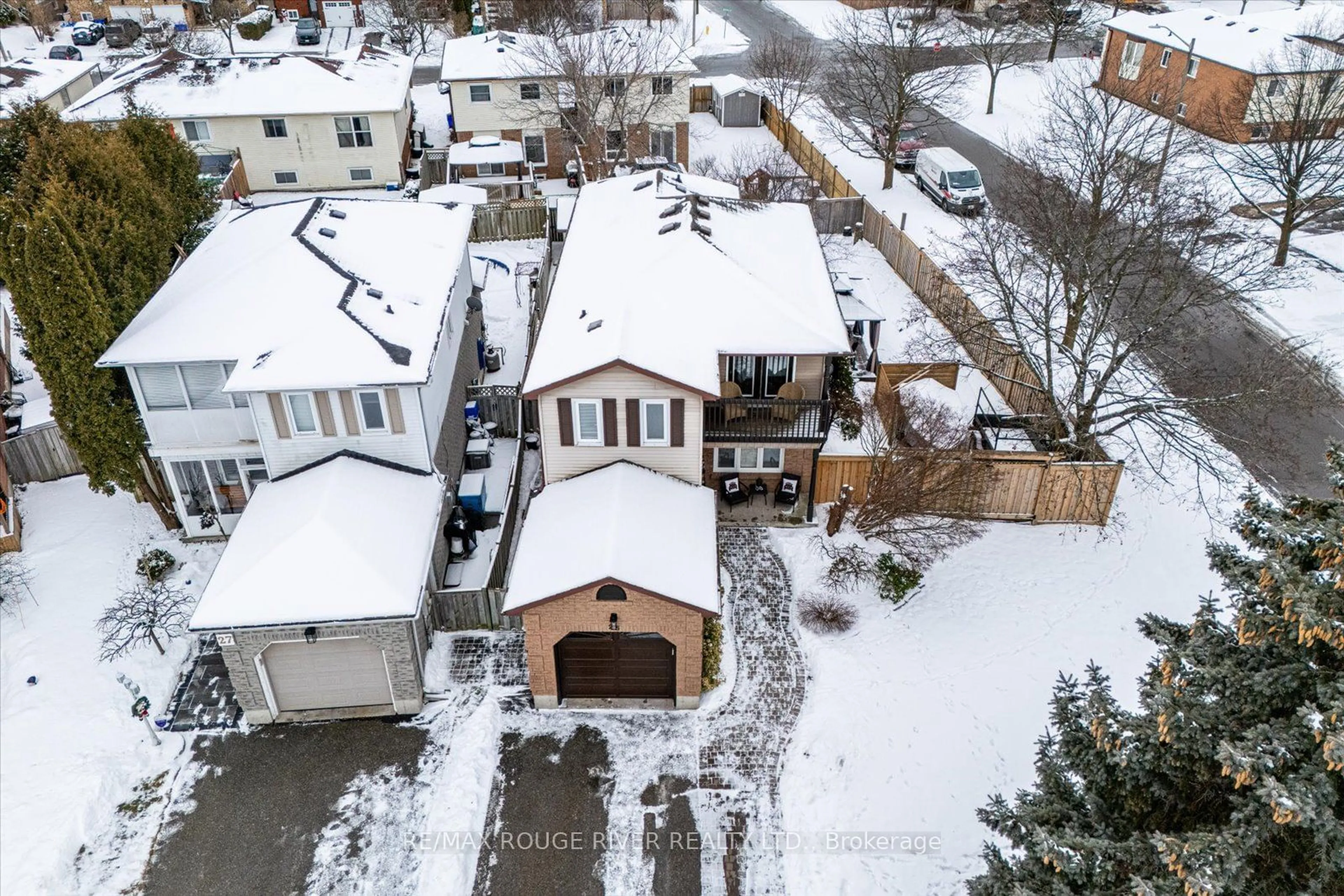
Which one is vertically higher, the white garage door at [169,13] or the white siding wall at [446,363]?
the white garage door at [169,13]

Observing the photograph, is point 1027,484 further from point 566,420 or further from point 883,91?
point 883,91

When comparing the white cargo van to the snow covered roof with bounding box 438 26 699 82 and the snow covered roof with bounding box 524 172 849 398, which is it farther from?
the snow covered roof with bounding box 524 172 849 398

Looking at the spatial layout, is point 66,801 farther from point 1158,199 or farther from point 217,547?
point 1158,199

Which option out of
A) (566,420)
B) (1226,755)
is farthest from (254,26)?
(1226,755)

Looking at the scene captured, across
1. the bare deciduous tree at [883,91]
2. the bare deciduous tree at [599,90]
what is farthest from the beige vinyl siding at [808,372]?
the bare deciduous tree at [883,91]

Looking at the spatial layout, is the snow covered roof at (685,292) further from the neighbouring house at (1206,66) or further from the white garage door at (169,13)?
the white garage door at (169,13)

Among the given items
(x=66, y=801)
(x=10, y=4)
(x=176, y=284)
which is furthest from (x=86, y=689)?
(x=10, y=4)
